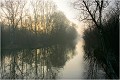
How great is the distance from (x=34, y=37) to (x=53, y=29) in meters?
13.9

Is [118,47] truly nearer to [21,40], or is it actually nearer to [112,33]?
[112,33]

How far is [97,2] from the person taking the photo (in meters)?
21.5

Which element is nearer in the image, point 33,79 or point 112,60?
point 33,79

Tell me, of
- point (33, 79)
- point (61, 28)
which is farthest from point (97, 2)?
point (61, 28)

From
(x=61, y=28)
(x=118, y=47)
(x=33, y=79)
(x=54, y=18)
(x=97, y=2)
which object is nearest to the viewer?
(x=33, y=79)

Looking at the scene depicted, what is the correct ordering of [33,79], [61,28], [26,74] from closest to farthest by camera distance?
1. [33,79]
2. [26,74]
3. [61,28]

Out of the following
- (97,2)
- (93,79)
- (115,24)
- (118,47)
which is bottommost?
(93,79)

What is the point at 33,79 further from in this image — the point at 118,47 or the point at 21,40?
the point at 21,40

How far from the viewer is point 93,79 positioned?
15430 mm

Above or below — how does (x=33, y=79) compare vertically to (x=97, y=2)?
below

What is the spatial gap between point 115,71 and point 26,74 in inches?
257

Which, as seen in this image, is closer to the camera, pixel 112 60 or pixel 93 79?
pixel 93 79

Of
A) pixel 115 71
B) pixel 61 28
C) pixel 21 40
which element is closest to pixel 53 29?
pixel 61 28

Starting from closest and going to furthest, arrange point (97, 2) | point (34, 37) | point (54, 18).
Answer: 1. point (97, 2)
2. point (34, 37)
3. point (54, 18)
